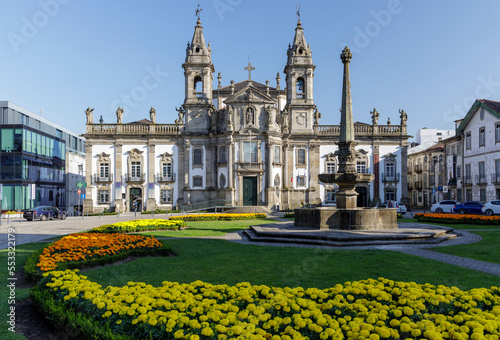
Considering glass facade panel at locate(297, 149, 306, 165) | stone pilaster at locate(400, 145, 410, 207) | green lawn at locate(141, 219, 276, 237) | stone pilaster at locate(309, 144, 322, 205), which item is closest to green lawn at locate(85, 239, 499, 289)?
green lawn at locate(141, 219, 276, 237)

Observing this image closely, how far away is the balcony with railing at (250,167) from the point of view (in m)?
41.4

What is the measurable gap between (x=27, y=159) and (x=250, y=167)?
2871cm

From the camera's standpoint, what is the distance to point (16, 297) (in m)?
7.46

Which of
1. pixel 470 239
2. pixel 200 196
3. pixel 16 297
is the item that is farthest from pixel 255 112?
pixel 16 297

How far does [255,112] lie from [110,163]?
1745 centimetres

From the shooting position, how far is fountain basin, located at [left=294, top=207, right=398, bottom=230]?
16.3 meters

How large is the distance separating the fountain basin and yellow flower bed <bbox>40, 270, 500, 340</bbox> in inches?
386

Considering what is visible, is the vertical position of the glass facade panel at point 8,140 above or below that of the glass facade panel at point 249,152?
above

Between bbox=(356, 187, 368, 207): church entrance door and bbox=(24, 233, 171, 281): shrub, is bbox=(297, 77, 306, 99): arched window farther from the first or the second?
bbox=(24, 233, 171, 281): shrub

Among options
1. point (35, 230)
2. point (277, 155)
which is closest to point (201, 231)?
point (35, 230)

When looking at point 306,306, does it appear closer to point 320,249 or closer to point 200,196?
point 320,249

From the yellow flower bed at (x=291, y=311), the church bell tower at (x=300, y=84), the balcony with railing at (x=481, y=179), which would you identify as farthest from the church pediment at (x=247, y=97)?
the yellow flower bed at (x=291, y=311)

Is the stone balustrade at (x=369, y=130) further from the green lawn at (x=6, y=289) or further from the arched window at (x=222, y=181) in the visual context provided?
the green lawn at (x=6, y=289)

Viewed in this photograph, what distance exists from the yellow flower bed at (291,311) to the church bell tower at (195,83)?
124 ft
